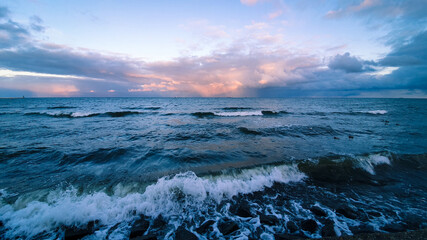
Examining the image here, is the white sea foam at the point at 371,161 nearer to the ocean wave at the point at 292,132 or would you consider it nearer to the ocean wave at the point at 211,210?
the ocean wave at the point at 211,210

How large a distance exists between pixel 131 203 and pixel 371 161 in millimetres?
10449

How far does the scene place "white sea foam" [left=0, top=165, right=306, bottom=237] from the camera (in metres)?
3.98

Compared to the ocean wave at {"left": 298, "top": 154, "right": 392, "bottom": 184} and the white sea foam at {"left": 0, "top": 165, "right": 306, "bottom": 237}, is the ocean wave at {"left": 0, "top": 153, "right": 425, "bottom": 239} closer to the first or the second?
the white sea foam at {"left": 0, "top": 165, "right": 306, "bottom": 237}

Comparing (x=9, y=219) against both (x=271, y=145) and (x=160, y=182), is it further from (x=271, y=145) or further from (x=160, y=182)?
(x=271, y=145)

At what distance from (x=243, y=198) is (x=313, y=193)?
2.42m

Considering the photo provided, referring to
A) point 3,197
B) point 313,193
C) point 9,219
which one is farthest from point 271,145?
point 3,197

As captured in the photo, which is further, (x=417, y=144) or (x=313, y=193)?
(x=417, y=144)

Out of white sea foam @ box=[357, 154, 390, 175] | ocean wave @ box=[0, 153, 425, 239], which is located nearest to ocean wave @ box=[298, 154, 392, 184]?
white sea foam @ box=[357, 154, 390, 175]

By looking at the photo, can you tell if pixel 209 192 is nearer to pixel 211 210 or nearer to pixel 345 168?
pixel 211 210

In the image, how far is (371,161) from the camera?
748 centimetres

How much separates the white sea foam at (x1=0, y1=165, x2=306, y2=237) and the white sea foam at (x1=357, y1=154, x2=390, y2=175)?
11.2ft

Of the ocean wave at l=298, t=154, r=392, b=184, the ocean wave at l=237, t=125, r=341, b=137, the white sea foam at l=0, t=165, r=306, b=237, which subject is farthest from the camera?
the ocean wave at l=237, t=125, r=341, b=137

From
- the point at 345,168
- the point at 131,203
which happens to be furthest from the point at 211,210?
the point at 345,168

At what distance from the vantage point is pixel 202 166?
7.10m
